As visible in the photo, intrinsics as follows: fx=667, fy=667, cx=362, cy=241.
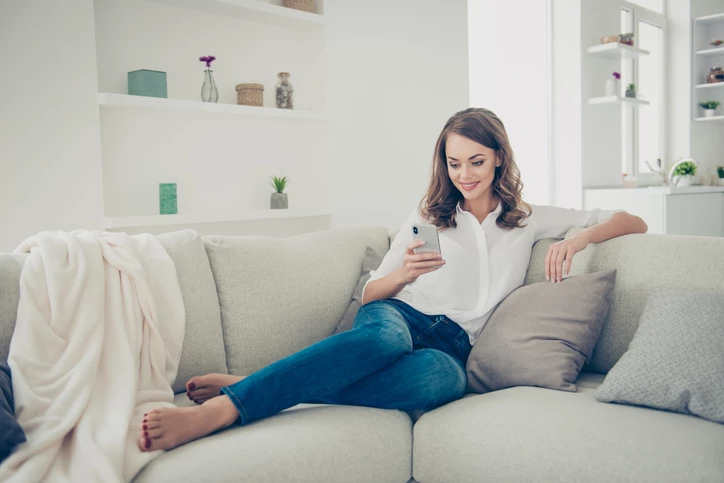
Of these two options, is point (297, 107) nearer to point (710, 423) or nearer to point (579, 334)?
point (579, 334)

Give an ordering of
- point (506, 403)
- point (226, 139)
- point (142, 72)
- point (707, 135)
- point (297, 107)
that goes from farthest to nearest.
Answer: point (707, 135) < point (297, 107) < point (226, 139) < point (142, 72) < point (506, 403)

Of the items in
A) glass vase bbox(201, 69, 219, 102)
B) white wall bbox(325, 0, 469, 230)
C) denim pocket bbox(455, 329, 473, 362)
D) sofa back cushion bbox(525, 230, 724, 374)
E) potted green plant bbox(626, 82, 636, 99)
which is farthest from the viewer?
potted green plant bbox(626, 82, 636, 99)

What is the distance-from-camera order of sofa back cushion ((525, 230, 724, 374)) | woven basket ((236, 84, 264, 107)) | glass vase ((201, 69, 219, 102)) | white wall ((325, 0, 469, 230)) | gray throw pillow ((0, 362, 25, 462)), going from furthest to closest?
white wall ((325, 0, 469, 230)) < woven basket ((236, 84, 264, 107)) < glass vase ((201, 69, 219, 102)) < sofa back cushion ((525, 230, 724, 374)) < gray throw pillow ((0, 362, 25, 462))

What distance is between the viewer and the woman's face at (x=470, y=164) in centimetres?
206

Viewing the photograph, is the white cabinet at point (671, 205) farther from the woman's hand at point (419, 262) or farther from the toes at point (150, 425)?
the toes at point (150, 425)

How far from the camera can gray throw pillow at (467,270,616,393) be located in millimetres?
1762

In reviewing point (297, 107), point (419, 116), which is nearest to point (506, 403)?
point (297, 107)

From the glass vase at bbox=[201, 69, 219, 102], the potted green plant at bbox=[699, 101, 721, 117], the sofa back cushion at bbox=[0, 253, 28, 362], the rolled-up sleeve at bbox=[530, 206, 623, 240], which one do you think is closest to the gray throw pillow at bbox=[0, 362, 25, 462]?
the sofa back cushion at bbox=[0, 253, 28, 362]

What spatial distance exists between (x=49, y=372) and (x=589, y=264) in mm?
1510

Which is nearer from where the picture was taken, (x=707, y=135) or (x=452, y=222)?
(x=452, y=222)

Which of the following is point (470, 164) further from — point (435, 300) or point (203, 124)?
point (203, 124)

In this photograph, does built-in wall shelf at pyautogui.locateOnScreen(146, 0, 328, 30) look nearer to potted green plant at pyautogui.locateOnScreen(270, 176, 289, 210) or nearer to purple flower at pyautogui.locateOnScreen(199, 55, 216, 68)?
purple flower at pyautogui.locateOnScreen(199, 55, 216, 68)

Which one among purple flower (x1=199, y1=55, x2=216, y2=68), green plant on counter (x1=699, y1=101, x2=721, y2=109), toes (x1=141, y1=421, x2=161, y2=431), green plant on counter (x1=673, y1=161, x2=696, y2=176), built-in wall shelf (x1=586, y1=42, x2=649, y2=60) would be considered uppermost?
built-in wall shelf (x1=586, y1=42, x2=649, y2=60)

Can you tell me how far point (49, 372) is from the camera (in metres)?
1.51
